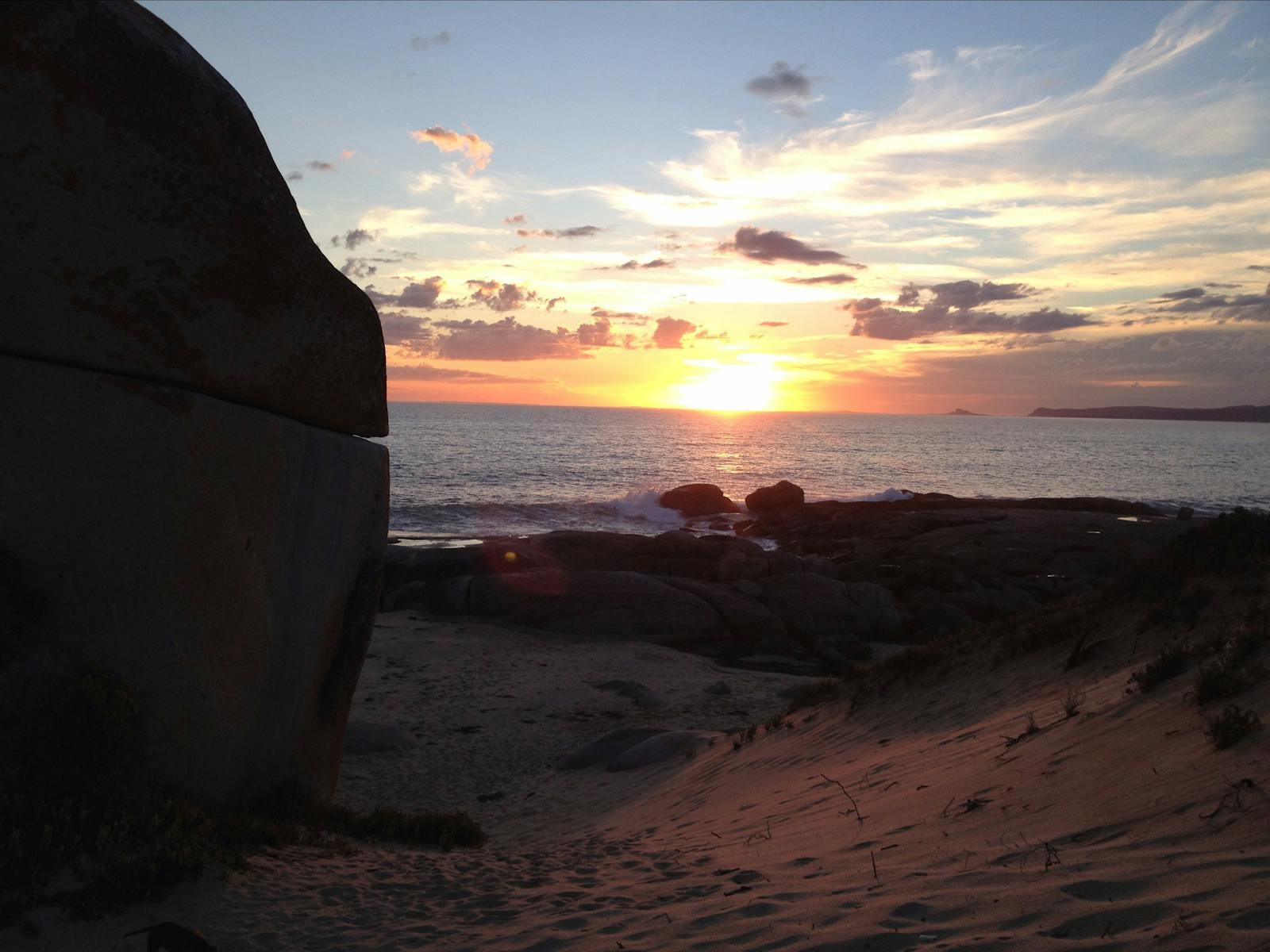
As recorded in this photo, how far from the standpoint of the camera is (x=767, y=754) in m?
9.78

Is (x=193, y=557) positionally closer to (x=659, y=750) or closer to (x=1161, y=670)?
(x=659, y=750)

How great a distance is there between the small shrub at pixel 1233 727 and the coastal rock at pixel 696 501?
4518 cm

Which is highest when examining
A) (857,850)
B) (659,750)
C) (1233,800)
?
(1233,800)

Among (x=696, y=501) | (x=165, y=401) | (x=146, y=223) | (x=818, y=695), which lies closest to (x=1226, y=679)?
(x=818, y=695)

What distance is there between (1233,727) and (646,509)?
47133mm

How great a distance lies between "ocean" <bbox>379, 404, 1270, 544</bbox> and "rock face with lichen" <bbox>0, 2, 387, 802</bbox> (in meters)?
31.5

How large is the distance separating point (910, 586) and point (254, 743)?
68.8ft

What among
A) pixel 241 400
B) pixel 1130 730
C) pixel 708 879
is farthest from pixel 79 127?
pixel 1130 730

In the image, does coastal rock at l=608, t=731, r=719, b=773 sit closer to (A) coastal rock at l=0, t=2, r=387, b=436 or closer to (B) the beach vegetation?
Result: (B) the beach vegetation

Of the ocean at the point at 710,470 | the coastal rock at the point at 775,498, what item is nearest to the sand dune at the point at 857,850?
the ocean at the point at 710,470

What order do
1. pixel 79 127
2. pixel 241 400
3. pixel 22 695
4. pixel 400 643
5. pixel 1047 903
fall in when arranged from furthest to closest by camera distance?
pixel 400 643
pixel 241 400
pixel 79 127
pixel 22 695
pixel 1047 903

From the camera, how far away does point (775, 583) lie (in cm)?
2248

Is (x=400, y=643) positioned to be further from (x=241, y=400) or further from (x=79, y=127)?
(x=79, y=127)

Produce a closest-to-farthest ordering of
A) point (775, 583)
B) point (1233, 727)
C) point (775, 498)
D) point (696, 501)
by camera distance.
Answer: point (1233, 727), point (775, 583), point (775, 498), point (696, 501)
